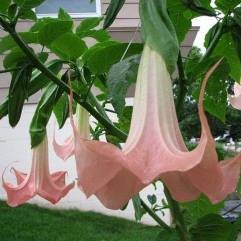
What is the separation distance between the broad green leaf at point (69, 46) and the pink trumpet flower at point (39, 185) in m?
0.12

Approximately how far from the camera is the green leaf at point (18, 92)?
61 centimetres

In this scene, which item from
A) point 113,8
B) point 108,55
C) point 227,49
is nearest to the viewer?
point 113,8

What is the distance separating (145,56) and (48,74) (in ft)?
0.71

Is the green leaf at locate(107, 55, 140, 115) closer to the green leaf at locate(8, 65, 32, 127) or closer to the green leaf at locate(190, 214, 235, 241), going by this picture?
the green leaf at locate(8, 65, 32, 127)

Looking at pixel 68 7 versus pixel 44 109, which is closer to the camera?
pixel 44 109

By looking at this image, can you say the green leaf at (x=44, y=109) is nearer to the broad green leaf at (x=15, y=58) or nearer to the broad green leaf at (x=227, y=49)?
the broad green leaf at (x=15, y=58)

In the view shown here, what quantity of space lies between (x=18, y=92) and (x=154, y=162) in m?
0.32

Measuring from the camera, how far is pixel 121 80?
48 centimetres

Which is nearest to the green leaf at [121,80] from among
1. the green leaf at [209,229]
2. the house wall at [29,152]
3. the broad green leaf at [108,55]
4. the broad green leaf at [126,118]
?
the broad green leaf at [108,55]

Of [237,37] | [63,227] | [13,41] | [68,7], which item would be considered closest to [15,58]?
[13,41]

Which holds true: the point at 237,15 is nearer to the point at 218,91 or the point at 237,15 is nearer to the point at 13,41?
the point at 218,91

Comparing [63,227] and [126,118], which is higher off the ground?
[126,118]

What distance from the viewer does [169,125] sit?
38 centimetres

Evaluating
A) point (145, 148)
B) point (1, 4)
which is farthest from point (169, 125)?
point (1, 4)
